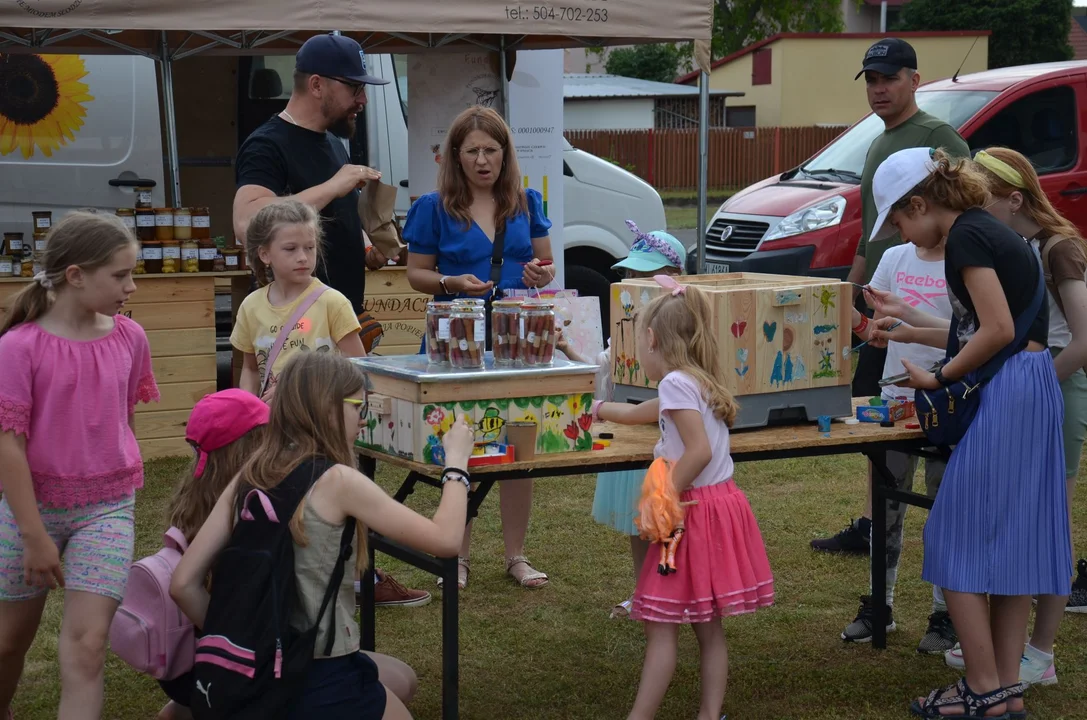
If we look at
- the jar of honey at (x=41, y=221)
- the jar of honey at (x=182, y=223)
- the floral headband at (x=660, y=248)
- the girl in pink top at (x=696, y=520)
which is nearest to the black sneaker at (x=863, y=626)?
the girl in pink top at (x=696, y=520)

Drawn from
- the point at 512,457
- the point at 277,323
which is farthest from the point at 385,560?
the point at 512,457

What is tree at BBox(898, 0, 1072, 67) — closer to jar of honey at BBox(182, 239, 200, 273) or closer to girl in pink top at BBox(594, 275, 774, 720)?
jar of honey at BBox(182, 239, 200, 273)

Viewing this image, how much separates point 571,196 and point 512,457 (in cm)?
572

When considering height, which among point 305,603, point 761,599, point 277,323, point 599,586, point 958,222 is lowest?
point 599,586

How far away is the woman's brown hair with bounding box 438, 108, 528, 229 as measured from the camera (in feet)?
13.8

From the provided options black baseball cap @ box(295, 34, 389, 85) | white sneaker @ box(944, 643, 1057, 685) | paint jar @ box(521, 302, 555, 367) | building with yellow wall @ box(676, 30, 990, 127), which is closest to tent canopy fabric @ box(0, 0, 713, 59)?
black baseball cap @ box(295, 34, 389, 85)

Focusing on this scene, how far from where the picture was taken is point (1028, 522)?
3355 mm

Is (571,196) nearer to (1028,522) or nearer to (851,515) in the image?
(851,515)

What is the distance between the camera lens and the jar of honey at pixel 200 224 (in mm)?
6616

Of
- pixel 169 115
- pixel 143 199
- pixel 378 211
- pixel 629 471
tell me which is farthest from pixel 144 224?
pixel 629 471

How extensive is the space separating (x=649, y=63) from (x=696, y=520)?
44812 millimetres

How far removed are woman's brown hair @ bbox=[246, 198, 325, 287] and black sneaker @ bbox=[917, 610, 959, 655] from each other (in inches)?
92.1

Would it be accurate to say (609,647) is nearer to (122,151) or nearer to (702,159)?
(702,159)

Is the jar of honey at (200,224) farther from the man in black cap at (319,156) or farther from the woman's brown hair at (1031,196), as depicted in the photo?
the woman's brown hair at (1031,196)
